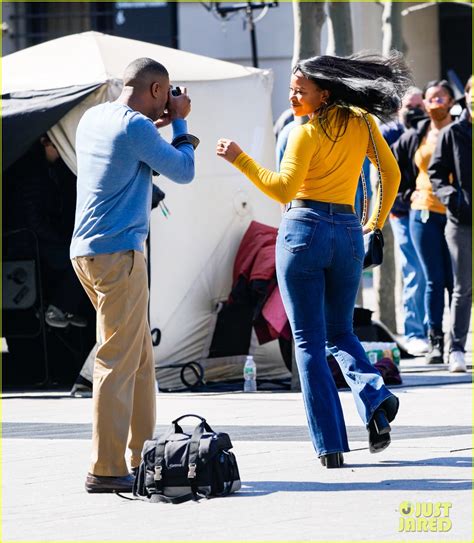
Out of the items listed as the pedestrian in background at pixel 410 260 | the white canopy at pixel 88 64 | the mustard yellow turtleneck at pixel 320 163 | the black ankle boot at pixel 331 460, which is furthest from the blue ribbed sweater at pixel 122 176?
the pedestrian in background at pixel 410 260

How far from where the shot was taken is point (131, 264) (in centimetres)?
591

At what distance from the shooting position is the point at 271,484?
19.6 feet

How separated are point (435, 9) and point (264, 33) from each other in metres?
5.74

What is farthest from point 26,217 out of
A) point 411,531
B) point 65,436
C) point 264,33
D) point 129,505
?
point 264,33

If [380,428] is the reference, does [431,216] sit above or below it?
above

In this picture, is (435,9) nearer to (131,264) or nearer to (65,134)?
(65,134)

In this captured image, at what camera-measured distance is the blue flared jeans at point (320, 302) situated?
6.27m

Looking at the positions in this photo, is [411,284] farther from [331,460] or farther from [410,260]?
[331,460]

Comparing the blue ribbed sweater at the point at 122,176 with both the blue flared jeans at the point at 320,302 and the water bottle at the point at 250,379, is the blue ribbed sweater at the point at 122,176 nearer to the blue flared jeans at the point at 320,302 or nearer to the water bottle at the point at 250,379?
the blue flared jeans at the point at 320,302

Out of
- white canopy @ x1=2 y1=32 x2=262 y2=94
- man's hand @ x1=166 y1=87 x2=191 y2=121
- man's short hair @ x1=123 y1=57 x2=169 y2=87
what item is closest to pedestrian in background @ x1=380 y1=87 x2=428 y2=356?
white canopy @ x1=2 y1=32 x2=262 y2=94

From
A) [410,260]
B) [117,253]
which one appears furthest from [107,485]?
[410,260]

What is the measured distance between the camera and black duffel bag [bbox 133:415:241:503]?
5.62 meters

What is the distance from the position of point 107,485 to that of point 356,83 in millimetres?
2122

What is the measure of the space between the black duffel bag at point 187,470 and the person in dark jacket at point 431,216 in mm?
5583
